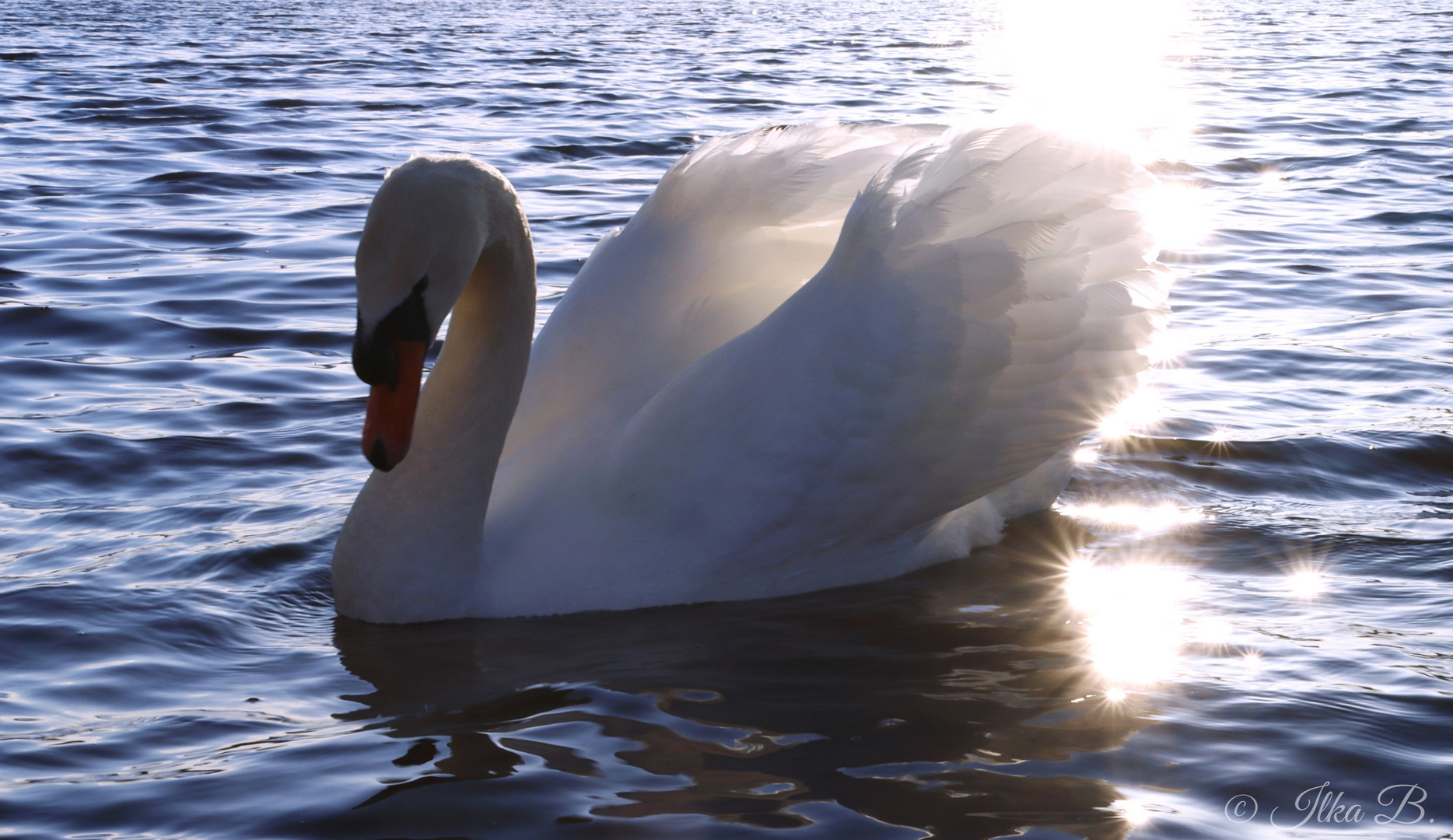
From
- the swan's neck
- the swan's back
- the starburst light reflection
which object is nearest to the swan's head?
the swan's neck

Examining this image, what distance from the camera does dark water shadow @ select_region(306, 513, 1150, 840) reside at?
3.63 metres

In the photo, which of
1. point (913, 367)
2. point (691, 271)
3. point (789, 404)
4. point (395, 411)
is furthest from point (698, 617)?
point (691, 271)

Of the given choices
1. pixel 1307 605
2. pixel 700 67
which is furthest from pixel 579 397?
pixel 700 67

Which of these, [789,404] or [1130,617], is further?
[1130,617]

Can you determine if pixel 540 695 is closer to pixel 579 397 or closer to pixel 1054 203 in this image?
pixel 579 397

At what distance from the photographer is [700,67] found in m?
19.7

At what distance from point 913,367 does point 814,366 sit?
32 cm

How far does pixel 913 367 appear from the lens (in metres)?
4.90

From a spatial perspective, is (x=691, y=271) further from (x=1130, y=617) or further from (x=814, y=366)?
(x=1130, y=617)

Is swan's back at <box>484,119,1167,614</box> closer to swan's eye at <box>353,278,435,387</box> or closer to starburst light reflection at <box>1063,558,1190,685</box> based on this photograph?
starburst light reflection at <box>1063,558,1190,685</box>

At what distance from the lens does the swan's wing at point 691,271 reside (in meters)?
5.48

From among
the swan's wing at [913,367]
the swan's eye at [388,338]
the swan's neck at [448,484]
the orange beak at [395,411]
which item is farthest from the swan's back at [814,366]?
the swan's eye at [388,338]

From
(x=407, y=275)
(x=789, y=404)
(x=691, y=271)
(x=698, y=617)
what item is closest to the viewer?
(x=407, y=275)

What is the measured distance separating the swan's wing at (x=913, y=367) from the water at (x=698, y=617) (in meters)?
0.36
